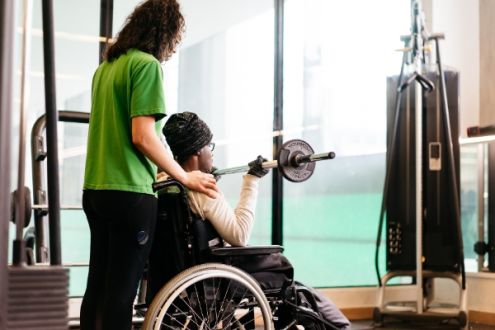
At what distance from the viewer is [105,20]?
147 inches

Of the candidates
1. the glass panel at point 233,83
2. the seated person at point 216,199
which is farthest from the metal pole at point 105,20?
the seated person at point 216,199

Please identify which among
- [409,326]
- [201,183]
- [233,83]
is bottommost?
[409,326]

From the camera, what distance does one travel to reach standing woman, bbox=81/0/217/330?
1956 millimetres

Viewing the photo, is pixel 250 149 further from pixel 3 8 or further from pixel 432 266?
pixel 3 8

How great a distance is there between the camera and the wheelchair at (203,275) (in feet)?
7.20

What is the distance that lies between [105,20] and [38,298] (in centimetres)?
314

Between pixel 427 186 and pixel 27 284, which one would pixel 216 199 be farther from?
pixel 427 186

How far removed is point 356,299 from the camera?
450 cm

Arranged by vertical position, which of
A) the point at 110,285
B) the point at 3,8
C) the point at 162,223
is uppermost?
the point at 3,8

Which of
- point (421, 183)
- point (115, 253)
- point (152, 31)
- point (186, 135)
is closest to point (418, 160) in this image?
point (421, 183)

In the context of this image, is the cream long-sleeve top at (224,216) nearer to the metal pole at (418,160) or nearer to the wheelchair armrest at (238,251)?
the wheelchair armrest at (238,251)

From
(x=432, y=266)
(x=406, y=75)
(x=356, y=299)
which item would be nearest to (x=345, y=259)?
(x=356, y=299)

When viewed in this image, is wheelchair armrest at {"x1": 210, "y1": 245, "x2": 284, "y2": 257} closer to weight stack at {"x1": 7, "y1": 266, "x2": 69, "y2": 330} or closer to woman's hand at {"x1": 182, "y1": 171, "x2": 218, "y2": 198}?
woman's hand at {"x1": 182, "y1": 171, "x2": 218, "y2": 198}

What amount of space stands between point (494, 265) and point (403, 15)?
68.6 inches
